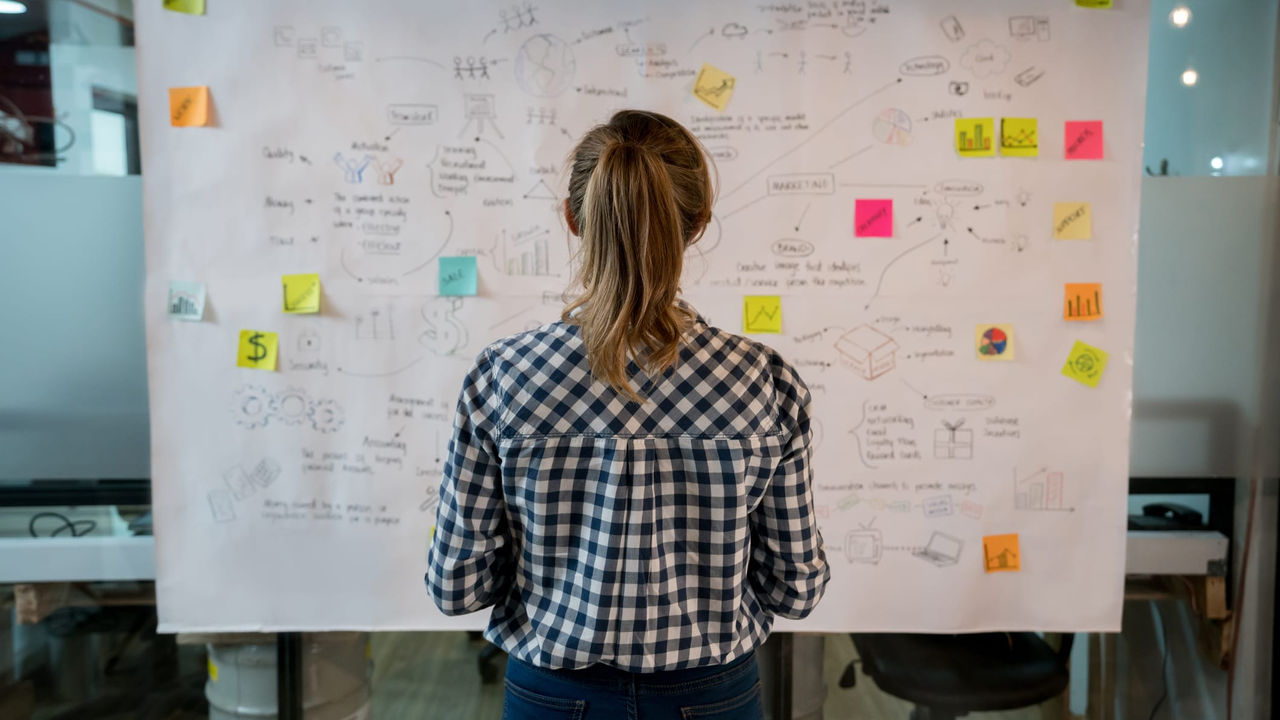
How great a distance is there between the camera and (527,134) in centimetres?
170

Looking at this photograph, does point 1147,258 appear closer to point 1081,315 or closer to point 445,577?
point 1081,315

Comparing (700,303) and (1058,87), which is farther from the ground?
(1058,87)

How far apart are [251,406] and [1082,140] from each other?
72.9 inches

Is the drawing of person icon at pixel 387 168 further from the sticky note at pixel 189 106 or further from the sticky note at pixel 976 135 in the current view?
the sticky note at pixel 976 135

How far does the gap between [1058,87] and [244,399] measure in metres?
1.85

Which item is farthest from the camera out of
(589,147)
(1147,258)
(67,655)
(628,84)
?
(67,655)

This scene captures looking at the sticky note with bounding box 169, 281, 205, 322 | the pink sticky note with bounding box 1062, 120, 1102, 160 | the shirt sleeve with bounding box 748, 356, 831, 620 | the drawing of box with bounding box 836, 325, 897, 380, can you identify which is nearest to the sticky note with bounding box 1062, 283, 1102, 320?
the pink sticky note with bounding box 1062, 120, 1102, 160

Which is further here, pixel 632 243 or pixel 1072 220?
pixel 1072 220

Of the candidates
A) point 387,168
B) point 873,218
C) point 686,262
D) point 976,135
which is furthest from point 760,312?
point 387,168

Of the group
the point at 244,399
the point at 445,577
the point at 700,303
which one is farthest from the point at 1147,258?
the point at 244,399

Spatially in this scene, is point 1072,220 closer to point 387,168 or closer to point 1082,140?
point 1082,140

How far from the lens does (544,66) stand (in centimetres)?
168

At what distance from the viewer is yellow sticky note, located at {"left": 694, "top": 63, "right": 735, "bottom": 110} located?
1.68 metres

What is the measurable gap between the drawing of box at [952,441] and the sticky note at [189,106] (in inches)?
66.4
